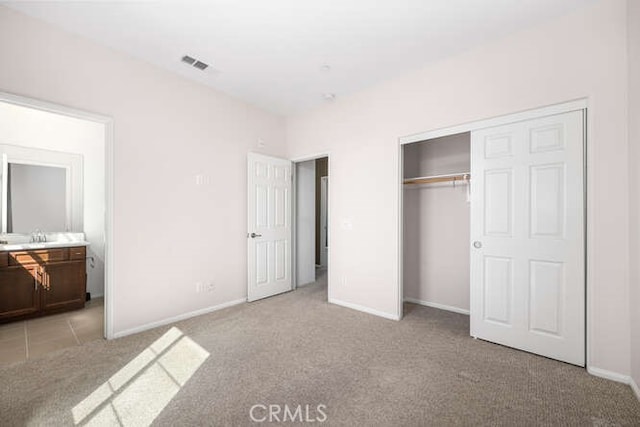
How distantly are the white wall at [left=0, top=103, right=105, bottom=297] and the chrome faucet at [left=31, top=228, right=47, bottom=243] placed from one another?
1.54 feet

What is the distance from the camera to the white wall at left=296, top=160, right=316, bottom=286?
4871 millimetres

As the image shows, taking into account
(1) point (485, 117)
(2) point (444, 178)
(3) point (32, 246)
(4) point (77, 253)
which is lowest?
(4) point (77, 253)

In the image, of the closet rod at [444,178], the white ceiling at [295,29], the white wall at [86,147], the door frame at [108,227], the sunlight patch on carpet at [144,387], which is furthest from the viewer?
the white wall at [86,147]

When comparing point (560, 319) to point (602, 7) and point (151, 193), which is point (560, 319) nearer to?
point (602, 7)

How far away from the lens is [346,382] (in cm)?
206

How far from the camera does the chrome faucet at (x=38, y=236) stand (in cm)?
370

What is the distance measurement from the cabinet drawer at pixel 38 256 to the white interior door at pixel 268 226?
230 centimetres

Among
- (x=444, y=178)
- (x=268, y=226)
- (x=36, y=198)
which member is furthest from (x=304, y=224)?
(x=36, y=198)

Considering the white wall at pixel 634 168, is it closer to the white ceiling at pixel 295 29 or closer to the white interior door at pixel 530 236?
the white interior door at pixel 530 236


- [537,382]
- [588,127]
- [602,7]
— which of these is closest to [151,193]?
[537,382]

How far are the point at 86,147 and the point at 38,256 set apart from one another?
1.74 metres

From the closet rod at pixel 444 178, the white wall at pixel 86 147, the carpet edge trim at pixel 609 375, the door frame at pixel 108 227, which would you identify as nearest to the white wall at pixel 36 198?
the white wall at pixel 86 147

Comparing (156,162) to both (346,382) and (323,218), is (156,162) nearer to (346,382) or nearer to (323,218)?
(346,382)

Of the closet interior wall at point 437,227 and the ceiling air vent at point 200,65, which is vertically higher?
the ceiling air vent at point 200,65
